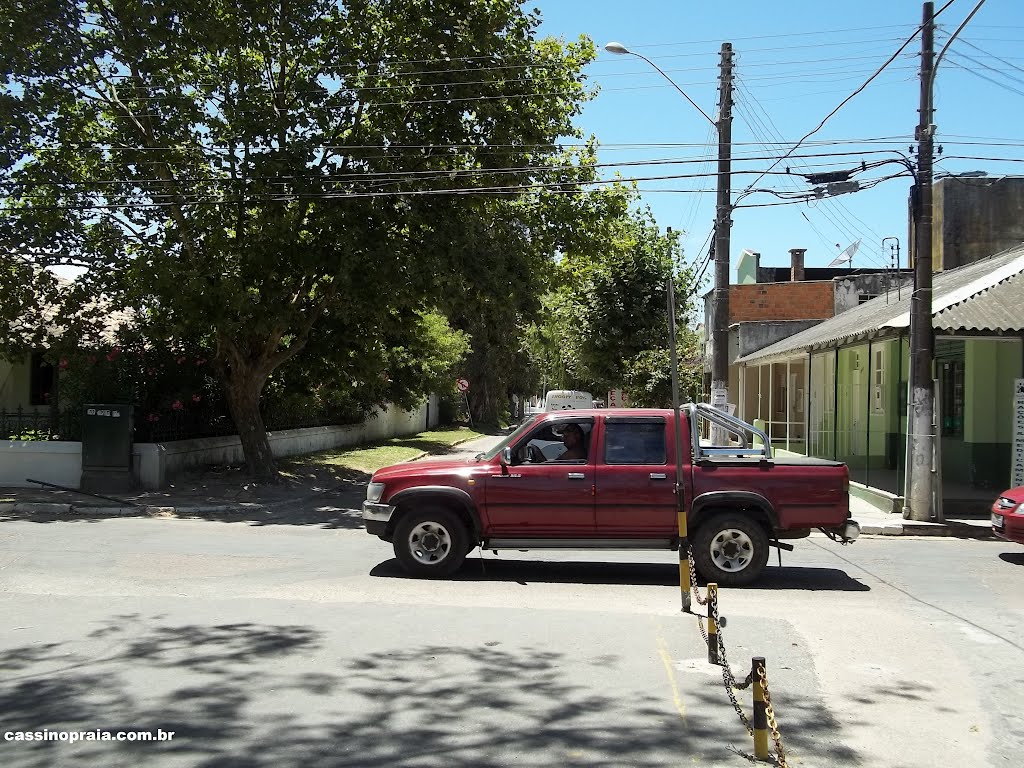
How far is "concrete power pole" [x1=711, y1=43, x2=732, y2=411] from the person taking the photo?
1820 cm

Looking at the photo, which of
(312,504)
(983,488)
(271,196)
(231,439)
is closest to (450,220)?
(271,196)

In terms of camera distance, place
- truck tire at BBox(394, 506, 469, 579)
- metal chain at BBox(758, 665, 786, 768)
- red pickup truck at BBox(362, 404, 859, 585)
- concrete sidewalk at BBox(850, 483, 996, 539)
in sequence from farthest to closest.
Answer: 1. concrete sidewalk at BBox(850, 483, 996, 539)
2. truck tire at BBox(394, 506, 469, 579)
3. red pickup truck at BBox(362, 404, 859, 585)
4. metal chain at BBox(758, 665, 786, 768)

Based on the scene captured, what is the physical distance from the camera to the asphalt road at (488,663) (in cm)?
494

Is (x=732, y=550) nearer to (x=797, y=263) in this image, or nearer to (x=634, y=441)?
(x=634, y=441)

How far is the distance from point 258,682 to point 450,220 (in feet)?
44.9

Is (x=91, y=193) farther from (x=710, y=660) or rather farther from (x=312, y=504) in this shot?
(x=710, y=660)

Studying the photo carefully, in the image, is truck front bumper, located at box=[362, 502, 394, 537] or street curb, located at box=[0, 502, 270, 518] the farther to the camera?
street curb, located at box=[0, 502, 270, 518]

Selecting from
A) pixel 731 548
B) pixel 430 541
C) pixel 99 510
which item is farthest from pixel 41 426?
pixel 731 548

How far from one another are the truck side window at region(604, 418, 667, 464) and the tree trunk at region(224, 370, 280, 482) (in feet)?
40.5

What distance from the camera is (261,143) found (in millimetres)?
18094

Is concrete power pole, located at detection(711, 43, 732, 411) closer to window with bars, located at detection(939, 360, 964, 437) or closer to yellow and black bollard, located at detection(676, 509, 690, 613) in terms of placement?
window with bars, located at detection(939, 360, 964, 437)

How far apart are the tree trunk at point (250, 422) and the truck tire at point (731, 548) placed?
13.0 m

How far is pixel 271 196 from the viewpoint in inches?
699

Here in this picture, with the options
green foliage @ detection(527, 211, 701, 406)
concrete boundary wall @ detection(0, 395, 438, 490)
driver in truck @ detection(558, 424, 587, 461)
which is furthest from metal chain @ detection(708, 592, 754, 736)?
green foliage @ detection(527, 211, 701, 406)
